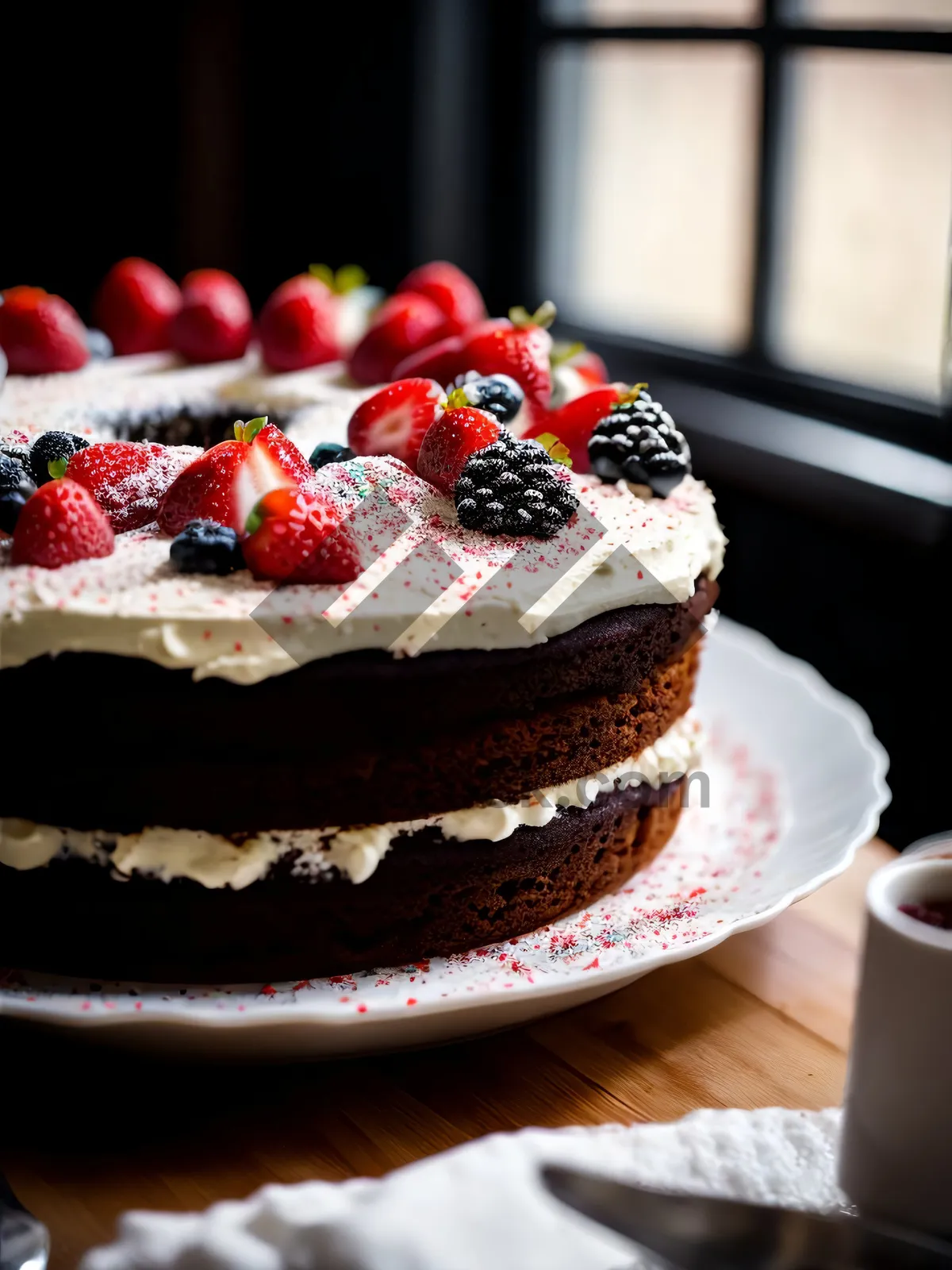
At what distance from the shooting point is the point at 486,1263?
128 cm

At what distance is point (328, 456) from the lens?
2096 millimetres

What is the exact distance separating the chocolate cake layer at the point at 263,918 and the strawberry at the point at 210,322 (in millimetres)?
1537

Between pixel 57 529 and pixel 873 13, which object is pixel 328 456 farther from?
pixel 873 13

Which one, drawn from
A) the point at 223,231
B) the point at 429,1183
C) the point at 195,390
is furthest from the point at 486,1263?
the point at 223,231

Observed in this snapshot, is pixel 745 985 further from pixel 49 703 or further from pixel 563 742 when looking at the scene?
pixel 49 703

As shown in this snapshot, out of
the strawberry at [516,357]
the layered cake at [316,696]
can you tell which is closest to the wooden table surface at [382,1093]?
the layered cake at [316,696]

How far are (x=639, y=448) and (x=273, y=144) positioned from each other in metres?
3.11

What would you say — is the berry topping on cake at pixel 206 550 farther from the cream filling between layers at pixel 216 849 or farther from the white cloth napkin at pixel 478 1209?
the white cloth napkin at pixel 478 1209

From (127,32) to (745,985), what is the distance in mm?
3953

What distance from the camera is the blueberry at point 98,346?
299 cm

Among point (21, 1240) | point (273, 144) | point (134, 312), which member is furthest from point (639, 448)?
point (273, 144)

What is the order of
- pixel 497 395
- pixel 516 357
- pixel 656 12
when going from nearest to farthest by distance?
pixel 497 395 → pixel 516 357 → pixel 656 12

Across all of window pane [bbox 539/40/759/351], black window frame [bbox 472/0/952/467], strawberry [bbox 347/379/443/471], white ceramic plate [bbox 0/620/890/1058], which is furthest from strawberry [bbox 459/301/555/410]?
window pane [bbox 539/40/759/351]

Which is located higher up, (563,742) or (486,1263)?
(563,742)
